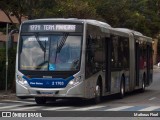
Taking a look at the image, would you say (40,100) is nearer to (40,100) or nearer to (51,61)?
(40,100)

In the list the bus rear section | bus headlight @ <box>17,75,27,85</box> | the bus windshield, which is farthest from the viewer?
bus headlight @ <box>17,75,27,85</box>

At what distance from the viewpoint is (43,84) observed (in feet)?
69.6

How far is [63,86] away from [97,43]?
2.91 meters

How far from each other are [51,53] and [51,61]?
30cm

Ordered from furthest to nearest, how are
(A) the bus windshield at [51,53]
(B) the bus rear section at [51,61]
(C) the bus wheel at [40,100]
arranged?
(C) the bus wheel at [40,100] < (A) the bus windshield at [51,53] < (B) the bus rear section at [51,61]

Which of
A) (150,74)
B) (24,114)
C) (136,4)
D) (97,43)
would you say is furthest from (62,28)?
(136,4)

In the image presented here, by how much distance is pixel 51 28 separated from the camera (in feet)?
71.1

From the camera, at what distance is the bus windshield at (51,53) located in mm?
21203

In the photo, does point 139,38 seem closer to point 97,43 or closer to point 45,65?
point 97,43

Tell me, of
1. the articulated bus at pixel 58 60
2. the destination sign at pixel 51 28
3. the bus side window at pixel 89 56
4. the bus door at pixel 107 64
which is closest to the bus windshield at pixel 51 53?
the articulated bus at pixel 58 60

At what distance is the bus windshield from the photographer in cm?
2120

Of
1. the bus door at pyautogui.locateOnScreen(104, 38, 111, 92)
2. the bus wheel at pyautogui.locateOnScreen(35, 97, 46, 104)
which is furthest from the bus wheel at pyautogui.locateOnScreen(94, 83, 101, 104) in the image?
the bus wheel at pyautogui.locateOnScreen(35, 97, 46, 104)

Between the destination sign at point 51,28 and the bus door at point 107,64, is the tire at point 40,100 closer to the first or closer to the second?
the destination sign at point 51,28

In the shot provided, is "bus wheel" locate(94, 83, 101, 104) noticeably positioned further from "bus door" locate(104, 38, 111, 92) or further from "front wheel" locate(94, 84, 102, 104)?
"bus door" locate(104, 38, 111, 92)
